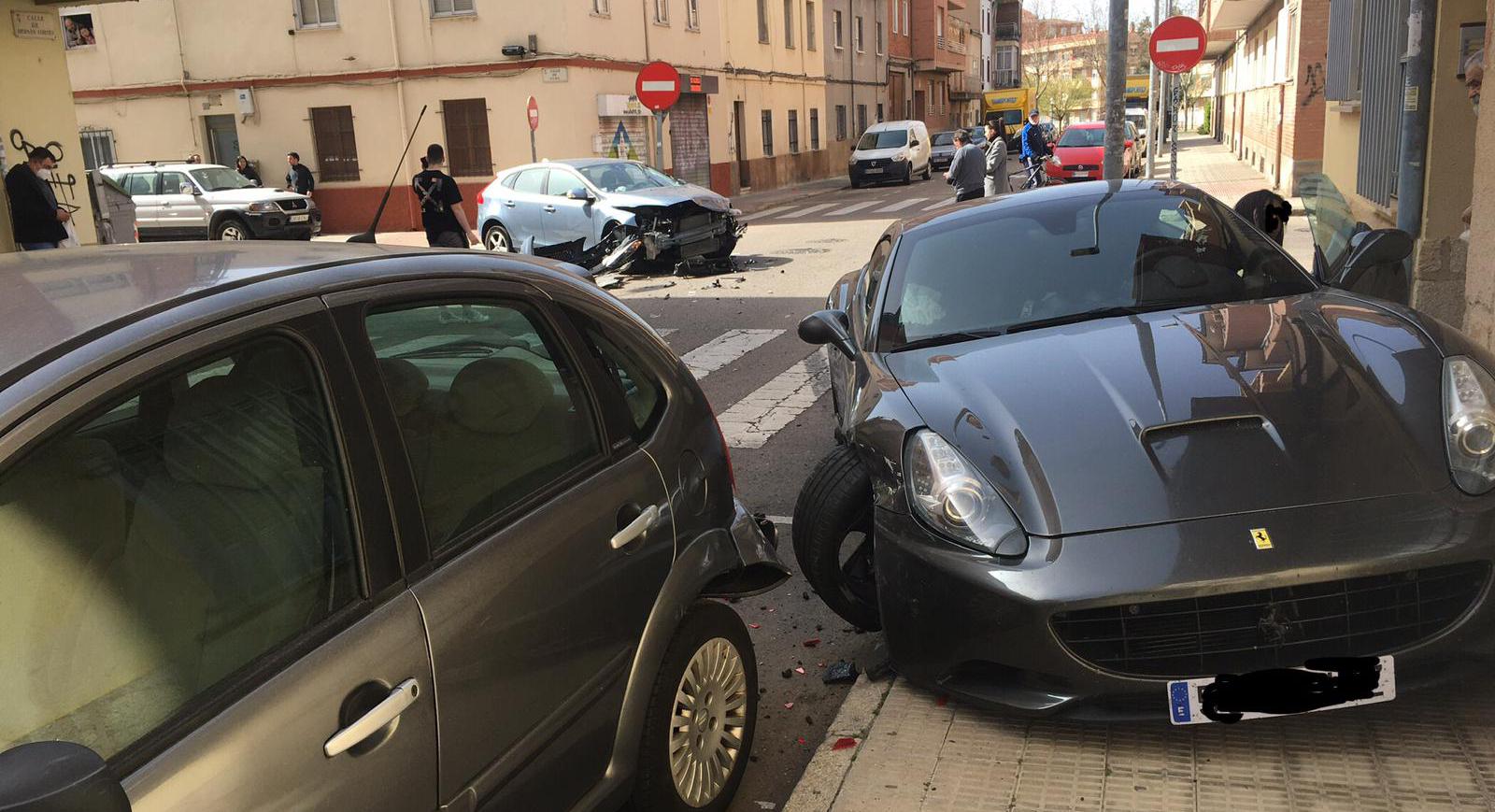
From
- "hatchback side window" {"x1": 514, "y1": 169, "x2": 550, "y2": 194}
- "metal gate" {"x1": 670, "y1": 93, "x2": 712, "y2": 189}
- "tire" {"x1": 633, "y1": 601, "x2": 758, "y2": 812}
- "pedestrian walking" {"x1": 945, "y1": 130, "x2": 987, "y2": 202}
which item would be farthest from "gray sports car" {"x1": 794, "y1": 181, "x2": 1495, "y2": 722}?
"metal gate" {"x1": 670, "y1": 93, "x2": 712, "y2": 189}

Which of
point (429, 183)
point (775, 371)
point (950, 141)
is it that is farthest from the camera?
point (950, 141)

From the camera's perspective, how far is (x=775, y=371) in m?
9.44

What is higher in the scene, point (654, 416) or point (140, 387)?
point (140, 387)

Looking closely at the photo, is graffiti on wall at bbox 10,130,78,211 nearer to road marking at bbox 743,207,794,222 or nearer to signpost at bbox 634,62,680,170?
signpost at bbox 634,62,680,170

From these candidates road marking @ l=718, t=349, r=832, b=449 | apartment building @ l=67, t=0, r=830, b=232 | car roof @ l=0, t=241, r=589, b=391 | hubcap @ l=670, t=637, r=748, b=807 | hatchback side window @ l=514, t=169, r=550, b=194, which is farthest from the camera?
apartment building @ l=67, t=0, r=830, b=232

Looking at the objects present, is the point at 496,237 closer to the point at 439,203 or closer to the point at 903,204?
the point at 439,203

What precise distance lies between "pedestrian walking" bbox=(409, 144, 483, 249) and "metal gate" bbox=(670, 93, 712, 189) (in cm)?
1675

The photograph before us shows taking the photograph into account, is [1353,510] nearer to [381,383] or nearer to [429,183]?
[381,383]

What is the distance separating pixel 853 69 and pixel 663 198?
31.4 metres

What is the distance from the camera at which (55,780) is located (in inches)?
55.6

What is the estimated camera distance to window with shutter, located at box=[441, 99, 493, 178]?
2483 centimetres

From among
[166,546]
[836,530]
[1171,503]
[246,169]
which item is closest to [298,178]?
[246,169]

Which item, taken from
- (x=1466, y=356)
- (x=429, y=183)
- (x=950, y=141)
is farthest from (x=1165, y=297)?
(x=950, y=141)

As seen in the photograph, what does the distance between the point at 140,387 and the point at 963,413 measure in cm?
245
